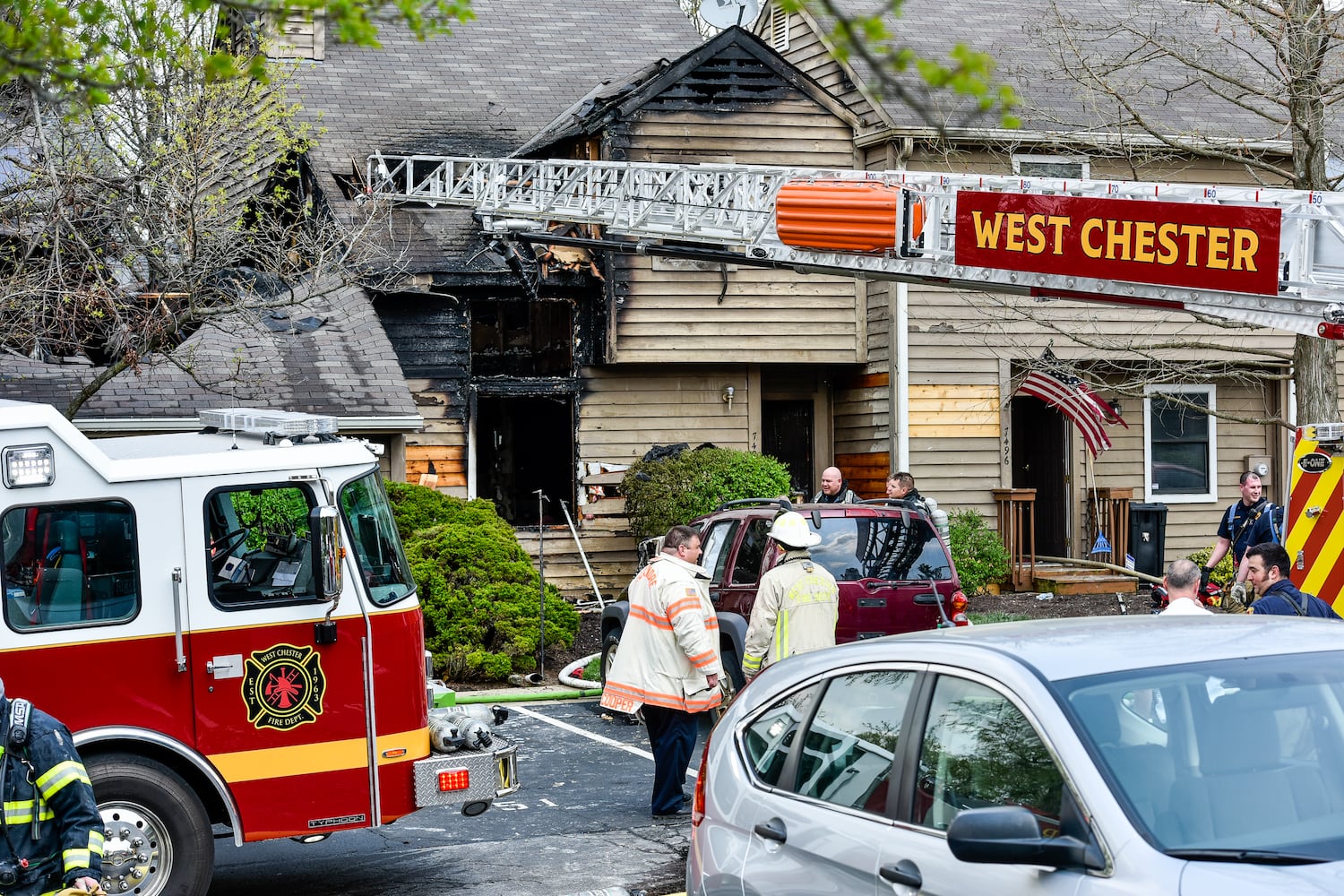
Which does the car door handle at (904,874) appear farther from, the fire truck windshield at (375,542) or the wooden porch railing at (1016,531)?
the wooden porch railing at (1016,531)

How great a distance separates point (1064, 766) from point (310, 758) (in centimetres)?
432

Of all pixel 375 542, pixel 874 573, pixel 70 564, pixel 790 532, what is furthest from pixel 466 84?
pixel 70 564

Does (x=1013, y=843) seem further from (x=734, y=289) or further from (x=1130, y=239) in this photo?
(x=734, y=289)

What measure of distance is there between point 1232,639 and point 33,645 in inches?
202

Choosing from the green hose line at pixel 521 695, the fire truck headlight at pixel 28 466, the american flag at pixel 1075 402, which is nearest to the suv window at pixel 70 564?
the fire truck headlight at pixel 28 466

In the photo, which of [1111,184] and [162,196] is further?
[162,196]

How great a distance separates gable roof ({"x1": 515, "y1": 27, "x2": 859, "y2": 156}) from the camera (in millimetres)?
18547

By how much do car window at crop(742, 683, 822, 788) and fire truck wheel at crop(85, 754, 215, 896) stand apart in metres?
3.10

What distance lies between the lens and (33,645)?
6586 mm

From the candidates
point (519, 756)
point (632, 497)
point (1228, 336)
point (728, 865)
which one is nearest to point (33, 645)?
point (728, 865)

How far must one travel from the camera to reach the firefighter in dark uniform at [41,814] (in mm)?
4418

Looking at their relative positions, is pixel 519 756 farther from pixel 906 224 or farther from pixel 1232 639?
pixel 1232 639

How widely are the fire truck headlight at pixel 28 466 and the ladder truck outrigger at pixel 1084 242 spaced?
5.65m

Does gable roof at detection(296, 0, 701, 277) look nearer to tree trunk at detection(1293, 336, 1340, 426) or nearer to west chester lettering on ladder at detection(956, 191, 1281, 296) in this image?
tree trunk at detection(1293, 336, 1340, 426)
